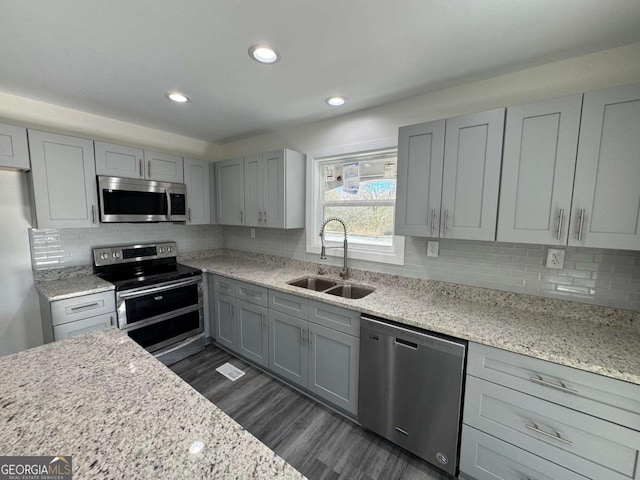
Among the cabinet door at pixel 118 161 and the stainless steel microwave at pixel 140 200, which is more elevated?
the cabinet door at pixel 118 161

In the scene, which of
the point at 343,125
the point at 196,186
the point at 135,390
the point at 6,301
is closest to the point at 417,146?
the point at 343,125

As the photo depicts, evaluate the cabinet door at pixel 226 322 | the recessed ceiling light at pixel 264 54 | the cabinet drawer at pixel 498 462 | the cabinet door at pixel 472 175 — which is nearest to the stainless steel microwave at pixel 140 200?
the cabinet door at pixel 226 322

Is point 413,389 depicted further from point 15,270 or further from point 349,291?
point 15,270

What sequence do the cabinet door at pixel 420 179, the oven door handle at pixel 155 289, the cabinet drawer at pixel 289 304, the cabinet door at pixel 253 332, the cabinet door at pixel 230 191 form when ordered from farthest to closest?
the cabinet door at pixel 230 191 < the cabinet door at pixel 253 332 < the oven door handle at pixel 155 289 < the cabinet drawer at pixel 289 304 < the cabinet door at pixel 420 179

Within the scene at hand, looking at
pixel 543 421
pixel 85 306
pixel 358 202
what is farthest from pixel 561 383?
pixel 85 306

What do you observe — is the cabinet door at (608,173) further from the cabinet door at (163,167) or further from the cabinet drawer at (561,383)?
the cabinet door at (163,167)

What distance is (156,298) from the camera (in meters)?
2.57

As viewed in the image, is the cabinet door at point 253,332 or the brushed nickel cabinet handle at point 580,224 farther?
the cabinet door at point 253,332

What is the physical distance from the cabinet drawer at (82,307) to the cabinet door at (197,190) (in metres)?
1.15

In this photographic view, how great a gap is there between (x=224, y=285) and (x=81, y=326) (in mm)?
1156

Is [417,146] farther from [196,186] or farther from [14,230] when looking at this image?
[14,230]

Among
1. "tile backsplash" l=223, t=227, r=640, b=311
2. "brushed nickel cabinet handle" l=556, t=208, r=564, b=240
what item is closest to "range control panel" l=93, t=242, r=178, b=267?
"tile backsplash" l=223, t=227, r=640, b=311

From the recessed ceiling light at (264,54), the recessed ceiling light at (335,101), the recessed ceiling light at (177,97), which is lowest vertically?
the recessed ceiling light at (264,54)

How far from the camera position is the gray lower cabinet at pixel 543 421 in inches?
45.6
